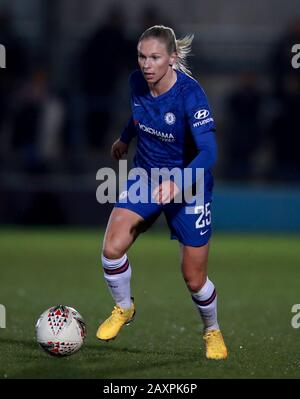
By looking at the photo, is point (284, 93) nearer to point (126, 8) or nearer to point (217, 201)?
point (217, 201)

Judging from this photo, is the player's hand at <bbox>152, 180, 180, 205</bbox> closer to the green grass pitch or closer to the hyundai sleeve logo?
the hyundai sleeve logo

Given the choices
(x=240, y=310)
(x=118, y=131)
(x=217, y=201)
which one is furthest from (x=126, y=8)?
(x=240, y=310)

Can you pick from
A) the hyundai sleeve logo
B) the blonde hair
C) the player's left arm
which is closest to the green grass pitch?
the player's left arm

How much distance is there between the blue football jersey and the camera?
21.8ft

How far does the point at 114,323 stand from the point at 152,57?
176 cm

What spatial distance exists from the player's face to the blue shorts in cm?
82

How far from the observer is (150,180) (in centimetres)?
693

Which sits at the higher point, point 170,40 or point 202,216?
point 170,40

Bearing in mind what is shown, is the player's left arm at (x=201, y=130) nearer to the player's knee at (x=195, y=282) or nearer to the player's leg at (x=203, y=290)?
the player's leg at (x=203, y=290)

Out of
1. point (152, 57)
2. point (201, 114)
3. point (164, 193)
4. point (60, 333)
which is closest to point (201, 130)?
point (201, 114)

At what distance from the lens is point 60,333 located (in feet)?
21.2

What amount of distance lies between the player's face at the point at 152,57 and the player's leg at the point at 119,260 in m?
0.91

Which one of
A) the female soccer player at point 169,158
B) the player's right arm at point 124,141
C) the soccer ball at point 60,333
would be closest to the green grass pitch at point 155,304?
the soccer ball at point 60,333

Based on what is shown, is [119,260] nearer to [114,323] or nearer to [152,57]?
[114,323]
